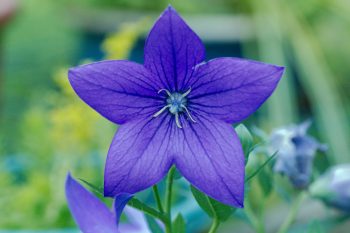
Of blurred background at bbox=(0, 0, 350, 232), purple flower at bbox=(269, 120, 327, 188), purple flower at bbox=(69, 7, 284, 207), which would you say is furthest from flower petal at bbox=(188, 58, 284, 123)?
blurred background at bbox=(0, 0, 350, 232)

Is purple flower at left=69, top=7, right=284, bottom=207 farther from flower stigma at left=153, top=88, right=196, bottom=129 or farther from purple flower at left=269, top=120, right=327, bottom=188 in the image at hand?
purple flower at left=269, top=120, right=327, bottom=188

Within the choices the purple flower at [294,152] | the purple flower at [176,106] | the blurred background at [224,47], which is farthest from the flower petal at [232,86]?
the blurred background at [224,47]

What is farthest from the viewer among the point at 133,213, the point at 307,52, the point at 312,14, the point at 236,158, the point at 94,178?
the point at 312,14

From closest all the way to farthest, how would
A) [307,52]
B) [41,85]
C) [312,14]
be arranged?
[41,85] → [307,52] → [312,14]

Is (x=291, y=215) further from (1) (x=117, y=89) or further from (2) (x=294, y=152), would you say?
(1) (x=117, y=89)

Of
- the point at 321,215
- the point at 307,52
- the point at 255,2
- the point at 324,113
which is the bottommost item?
the point at 321,215

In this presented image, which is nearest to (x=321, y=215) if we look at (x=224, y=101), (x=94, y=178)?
(x=94, y=178)

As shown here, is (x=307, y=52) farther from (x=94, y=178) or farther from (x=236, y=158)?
(x=236, y=158)

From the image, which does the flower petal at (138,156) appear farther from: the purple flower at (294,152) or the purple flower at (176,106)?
the purple flower at (294,152)

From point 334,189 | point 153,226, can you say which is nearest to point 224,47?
point 334,189
